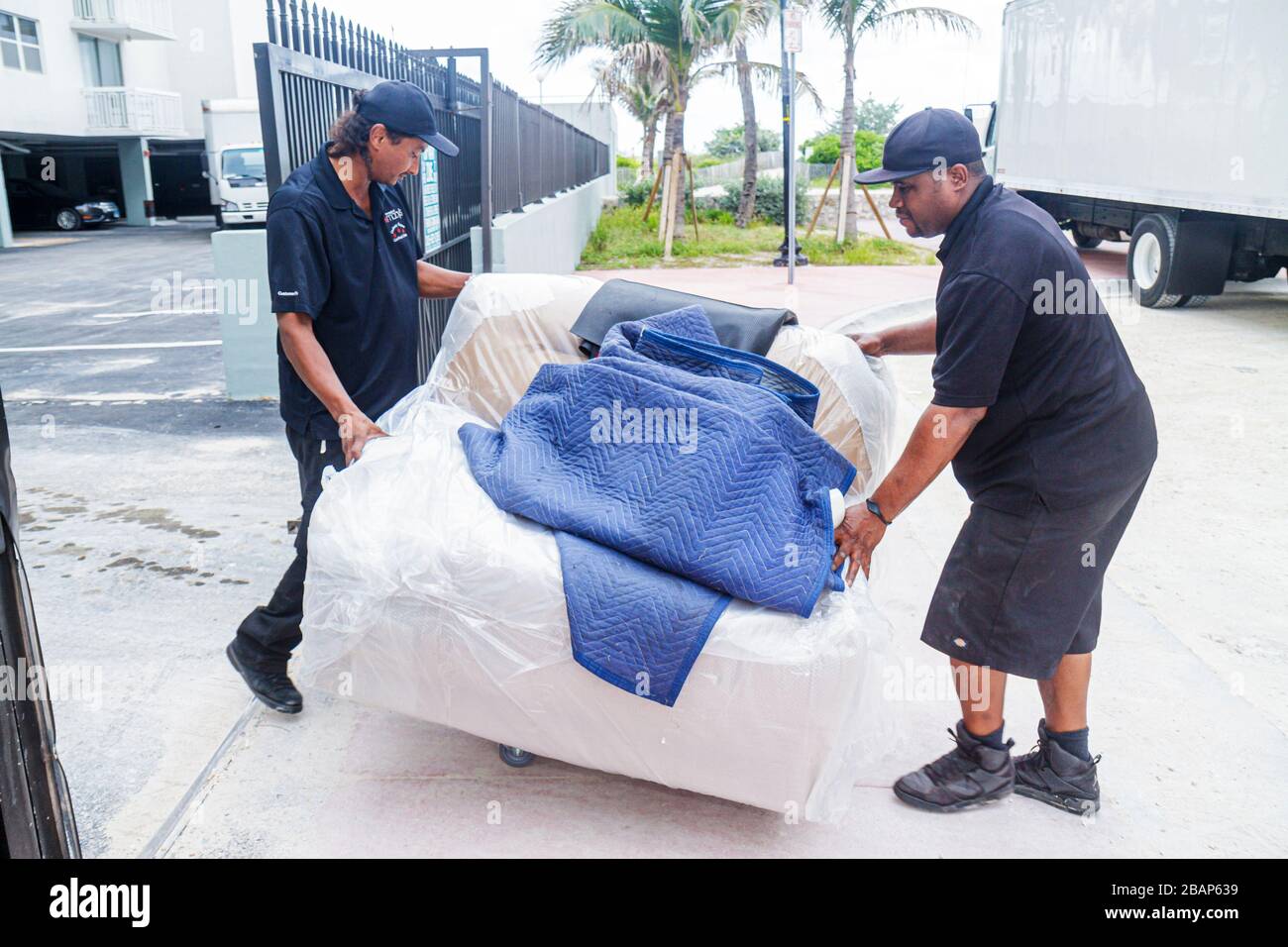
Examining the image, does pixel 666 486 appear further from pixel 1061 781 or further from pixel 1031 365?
pixel 1061 781

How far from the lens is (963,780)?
9.96 feet

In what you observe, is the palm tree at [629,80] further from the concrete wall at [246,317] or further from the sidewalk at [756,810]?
the sidewalk at [756,810]

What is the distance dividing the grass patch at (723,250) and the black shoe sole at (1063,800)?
13.4 m

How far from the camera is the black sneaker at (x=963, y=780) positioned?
3.02 m

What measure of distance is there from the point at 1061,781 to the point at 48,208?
32.9 meters

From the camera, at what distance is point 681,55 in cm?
1881

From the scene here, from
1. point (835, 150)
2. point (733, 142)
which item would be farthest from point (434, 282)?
point (733, 142)

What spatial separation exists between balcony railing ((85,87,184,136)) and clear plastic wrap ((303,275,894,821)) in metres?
31.2

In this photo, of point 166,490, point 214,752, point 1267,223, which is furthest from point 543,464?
point 1267,223

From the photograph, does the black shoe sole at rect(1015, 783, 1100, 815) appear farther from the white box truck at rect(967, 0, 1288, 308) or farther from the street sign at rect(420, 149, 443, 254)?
the white box truck at rect(967, 0, 1288, 308)

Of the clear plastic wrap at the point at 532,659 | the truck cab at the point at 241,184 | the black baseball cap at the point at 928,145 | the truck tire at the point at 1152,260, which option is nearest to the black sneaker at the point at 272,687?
the clear plastic wrap at the point at 532,659

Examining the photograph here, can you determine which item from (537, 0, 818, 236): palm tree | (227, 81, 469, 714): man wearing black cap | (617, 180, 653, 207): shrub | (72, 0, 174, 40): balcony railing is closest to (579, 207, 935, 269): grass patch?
(537, 0, 818, 236): palm tree

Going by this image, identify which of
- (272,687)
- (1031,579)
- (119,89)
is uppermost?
(119,89)

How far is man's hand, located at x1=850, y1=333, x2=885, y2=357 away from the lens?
140 inches
